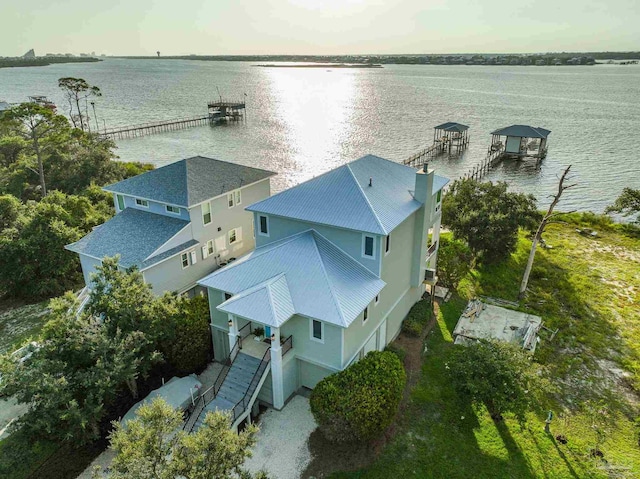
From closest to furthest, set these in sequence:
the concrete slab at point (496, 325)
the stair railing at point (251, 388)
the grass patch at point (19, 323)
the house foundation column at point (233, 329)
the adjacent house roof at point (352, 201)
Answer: the stair railing at point (251, 388), the house foundation column at point (233, 329), the adjacent house roof at point (352, 201), the concrete slab at point (496, 325), the grass patch at point (19, 323)

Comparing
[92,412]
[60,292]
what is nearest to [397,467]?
[92,412]

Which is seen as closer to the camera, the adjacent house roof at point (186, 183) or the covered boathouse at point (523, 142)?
the adjacent house roof at point (186, 183)

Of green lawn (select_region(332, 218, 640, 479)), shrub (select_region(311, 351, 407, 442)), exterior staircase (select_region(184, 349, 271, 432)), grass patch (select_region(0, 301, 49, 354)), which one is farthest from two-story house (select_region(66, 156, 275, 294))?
green lawn (select_region(332, 218, 640, 479))

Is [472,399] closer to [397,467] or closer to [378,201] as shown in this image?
[397,467]

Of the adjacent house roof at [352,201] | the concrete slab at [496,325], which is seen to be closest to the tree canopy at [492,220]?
the concrete slab at [496,325]

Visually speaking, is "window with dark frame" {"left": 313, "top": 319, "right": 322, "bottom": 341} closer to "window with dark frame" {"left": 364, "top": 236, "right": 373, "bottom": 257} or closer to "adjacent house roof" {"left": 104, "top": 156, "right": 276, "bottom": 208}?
"window with dark frame" {"left": 364, "top": 236, "right": 373, "bottom": 257}

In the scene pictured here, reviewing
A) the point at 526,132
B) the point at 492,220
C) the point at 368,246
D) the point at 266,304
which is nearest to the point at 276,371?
the point at 266,304

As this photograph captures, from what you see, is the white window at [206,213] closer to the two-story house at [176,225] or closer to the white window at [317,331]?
the two-story house at [176,225]
